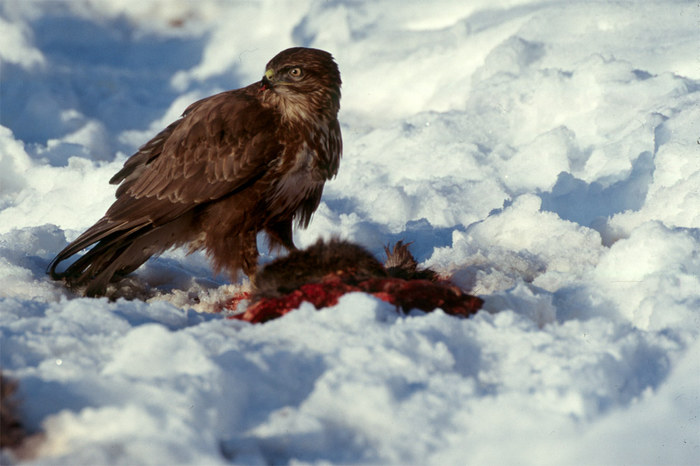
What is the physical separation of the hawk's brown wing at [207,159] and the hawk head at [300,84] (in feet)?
0.33

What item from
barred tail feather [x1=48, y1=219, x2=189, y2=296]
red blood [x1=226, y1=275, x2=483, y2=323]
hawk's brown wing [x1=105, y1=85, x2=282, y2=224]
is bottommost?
red blood [x1=226, y1=275, x2=483, y2=323]

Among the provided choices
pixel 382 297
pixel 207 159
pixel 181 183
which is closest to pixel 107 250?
pixel 181 183

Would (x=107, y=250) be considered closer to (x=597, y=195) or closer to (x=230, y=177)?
(x=230, y=177)

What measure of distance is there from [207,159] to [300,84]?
0.66 m

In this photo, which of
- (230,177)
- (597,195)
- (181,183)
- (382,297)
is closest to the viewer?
(382,297)

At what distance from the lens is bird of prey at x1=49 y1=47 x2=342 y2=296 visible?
3.92 metres

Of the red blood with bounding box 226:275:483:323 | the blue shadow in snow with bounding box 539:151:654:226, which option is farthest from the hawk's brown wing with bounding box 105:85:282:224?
the blue shadow in snow with bounding box 539:151:654:226

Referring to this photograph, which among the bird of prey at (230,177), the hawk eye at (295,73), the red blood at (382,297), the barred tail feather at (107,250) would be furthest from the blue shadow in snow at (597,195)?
the barred tail feather at (107,250)

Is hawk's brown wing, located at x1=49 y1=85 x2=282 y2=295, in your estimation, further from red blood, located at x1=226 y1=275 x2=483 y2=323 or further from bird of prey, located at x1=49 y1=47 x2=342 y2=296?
red blood, located at x1=226 y1=275 x2=483 y2=323

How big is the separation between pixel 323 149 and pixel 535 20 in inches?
196

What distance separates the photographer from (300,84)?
397cm

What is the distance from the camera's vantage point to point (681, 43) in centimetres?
703

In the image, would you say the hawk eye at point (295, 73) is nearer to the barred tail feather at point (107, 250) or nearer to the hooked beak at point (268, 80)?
the hooked beak at point (268, 80)

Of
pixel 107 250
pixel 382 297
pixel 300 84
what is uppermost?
pixel 300 84
